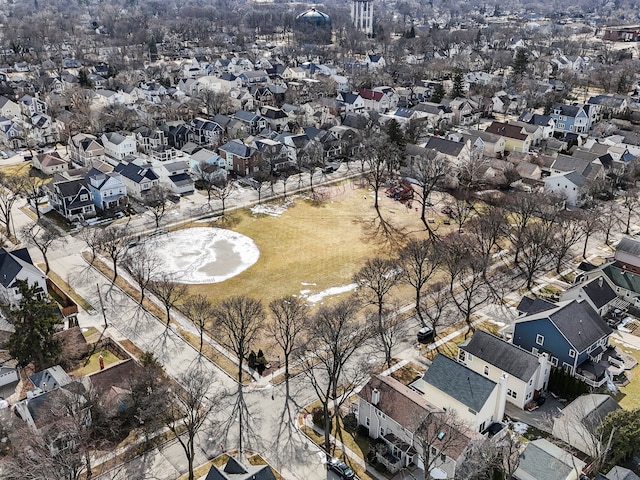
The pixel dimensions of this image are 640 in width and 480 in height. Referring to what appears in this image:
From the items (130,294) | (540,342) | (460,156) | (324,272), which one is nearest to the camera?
(540,342)

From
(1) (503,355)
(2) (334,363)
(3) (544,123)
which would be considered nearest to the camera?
(2) (334,363)

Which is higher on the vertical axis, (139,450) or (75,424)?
(75,424)

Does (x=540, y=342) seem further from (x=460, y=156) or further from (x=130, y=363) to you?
(x=460, y=156)

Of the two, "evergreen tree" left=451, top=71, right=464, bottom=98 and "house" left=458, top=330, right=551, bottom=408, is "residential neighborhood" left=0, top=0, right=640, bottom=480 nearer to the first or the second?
"house" left=458, top=330, right=551, bottom=408

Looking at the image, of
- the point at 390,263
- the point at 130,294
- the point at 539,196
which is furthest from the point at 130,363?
the point at 539,196

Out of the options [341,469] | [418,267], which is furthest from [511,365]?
[341,469]

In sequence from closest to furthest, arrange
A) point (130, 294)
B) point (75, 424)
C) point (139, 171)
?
1. point (75, 424)
2. point (130, 294)
3. point (139, 171)

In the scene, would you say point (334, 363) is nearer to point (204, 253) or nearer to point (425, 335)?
point (425, 335)
